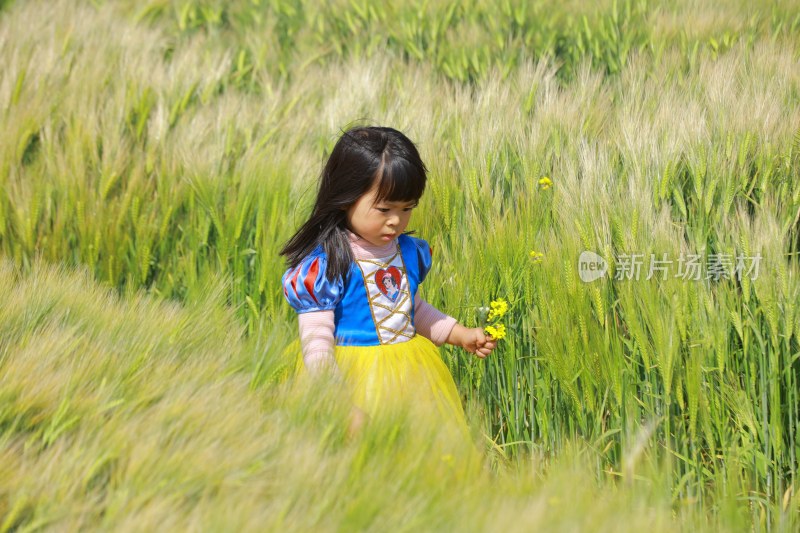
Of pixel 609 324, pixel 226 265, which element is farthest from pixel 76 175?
pixel 609 324

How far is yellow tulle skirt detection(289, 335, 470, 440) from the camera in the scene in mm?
1507

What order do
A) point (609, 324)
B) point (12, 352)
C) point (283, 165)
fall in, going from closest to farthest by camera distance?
1. point (12, 352)
2. point (609, 324)
3. point (283, 165)

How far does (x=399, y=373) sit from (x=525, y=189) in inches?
27.9

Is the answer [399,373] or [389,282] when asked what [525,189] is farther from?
[399,373]

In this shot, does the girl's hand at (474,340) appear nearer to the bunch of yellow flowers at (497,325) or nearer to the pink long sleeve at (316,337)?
the bunch of yellow flowers at (497,325)

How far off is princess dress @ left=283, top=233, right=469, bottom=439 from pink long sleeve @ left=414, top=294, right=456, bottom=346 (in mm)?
53

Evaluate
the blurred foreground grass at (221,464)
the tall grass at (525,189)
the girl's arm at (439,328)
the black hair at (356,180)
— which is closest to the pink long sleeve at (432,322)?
the girl's arm at (439,328)

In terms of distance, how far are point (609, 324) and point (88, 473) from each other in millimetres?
1066

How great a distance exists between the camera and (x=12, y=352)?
130cm

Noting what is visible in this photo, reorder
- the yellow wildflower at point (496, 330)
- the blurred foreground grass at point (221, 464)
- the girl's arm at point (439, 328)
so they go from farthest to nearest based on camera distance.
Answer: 1. the girl's arm at point (439, 328)
2. the yellow wildflower at point (496, 330)
3. the blurred foreground grass at point (221, 464)

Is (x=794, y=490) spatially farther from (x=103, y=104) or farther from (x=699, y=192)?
(x=103, y=104)

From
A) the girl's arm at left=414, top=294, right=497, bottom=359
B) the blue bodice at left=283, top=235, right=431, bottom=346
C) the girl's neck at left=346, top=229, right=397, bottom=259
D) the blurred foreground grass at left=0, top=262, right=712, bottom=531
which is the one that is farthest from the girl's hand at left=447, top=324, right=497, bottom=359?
the blurred foreground grass at left=0, top=262, right=712, bottom=531

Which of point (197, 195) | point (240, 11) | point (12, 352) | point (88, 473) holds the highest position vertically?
point (240, 11)

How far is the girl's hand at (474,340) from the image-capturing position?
5.51ft
